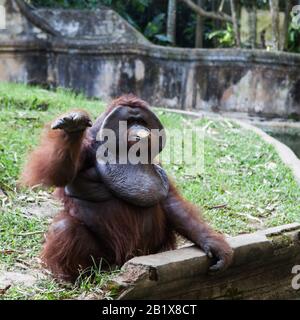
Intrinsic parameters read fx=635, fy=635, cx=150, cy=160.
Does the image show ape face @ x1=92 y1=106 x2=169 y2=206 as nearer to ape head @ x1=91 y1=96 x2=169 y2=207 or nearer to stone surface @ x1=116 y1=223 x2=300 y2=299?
ape head @ x1=91 y1=96 x2=169 y2=207

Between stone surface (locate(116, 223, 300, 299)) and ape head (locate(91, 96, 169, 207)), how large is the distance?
350 millimetres

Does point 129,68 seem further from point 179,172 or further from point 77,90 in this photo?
point 179,172

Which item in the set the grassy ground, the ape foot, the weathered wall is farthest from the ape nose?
the weathered wall

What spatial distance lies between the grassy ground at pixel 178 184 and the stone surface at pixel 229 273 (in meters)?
0.17

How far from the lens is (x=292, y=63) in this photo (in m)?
10.1

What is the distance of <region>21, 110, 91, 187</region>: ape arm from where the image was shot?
280cm

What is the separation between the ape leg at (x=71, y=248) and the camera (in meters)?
3.13

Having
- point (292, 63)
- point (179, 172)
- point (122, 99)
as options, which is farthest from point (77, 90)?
point (122, 99)

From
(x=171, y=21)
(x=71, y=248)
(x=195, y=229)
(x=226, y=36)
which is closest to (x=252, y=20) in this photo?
(x=226, y=36)
